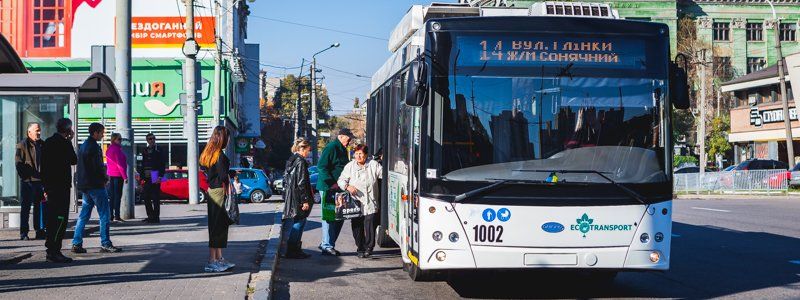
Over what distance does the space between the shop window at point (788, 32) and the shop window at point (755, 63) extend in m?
2.93

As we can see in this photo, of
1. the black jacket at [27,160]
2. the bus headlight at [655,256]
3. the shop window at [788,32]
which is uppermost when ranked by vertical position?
the shop window at [788,32]

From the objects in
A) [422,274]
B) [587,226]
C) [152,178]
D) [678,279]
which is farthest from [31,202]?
[678,279]

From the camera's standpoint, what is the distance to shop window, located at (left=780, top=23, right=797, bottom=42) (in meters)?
79.8

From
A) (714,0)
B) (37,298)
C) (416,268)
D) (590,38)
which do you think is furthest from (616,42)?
(714,0)

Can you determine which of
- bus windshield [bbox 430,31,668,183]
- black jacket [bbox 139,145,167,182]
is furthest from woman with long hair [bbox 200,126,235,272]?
black jacket [bbox 139,145,167,182]

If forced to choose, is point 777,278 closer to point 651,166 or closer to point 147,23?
point 651,166

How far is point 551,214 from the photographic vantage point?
9242mm

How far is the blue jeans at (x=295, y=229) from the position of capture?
13192 millimetres

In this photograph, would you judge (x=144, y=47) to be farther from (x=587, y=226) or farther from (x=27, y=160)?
(x=587, y=226)

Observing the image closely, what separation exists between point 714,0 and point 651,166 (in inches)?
2892

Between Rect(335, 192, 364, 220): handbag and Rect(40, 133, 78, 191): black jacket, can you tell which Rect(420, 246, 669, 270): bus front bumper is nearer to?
Rect(335, 192, 364, 220): handbag

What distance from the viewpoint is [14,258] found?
1152 cm

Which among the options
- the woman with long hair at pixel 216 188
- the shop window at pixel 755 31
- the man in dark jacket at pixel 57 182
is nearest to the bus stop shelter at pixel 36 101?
the man in dark jacket at pixel 57 182

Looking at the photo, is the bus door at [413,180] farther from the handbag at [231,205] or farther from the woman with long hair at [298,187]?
the woman with long hair at [298,187]
